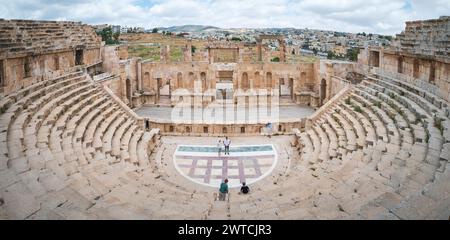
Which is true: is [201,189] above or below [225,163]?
below

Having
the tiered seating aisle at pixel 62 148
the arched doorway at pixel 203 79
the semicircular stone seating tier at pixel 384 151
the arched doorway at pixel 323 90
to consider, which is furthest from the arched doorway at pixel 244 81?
the tiered seating aisle at pixel 62 148

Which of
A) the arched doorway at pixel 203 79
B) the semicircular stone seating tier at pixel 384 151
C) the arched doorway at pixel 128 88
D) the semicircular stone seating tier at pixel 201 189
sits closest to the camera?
the semicircular stone seating tier at pixel 384 151

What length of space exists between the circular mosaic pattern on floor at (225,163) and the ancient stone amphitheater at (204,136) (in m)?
0.41

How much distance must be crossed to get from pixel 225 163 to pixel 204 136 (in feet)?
13.9

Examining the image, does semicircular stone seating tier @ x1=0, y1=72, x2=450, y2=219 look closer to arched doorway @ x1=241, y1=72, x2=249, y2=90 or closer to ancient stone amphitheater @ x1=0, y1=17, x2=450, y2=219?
ancient stone amphitheater @ x1=0, y1=17, x2=450, y2=219

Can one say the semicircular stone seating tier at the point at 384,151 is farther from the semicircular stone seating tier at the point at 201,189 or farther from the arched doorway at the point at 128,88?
the arched doorway at the point at 128,88

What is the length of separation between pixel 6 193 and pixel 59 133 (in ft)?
17.4

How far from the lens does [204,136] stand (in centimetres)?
1981

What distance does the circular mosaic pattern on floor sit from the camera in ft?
46.8

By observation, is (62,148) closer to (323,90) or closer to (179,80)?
(179,80)

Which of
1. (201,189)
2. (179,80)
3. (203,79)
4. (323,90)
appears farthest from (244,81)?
(201,189)

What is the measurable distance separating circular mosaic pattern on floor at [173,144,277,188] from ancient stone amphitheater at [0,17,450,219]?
410 mm

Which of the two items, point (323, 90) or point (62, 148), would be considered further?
point (323, 90)

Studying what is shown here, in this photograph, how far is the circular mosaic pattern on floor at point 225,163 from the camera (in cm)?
1426
